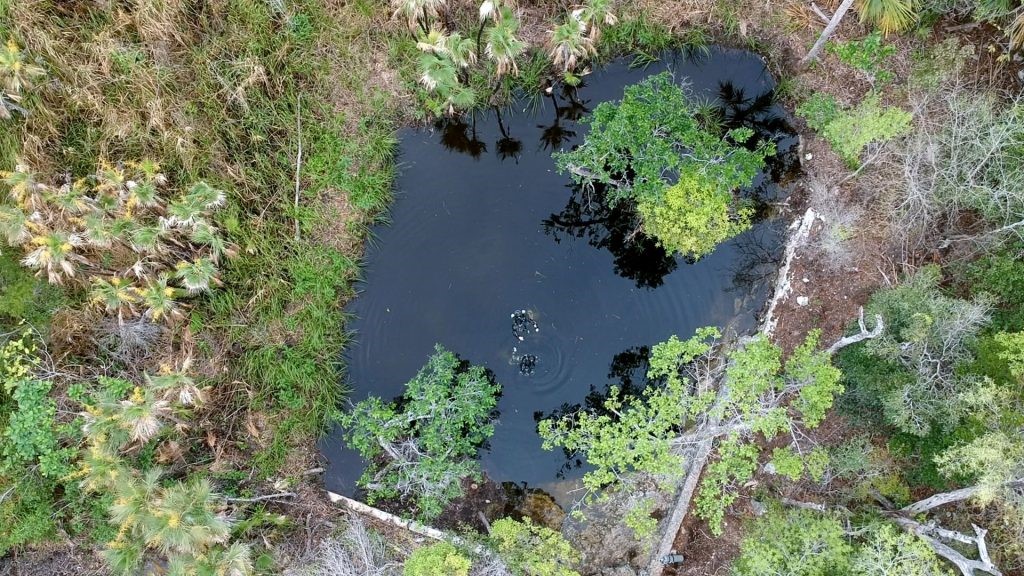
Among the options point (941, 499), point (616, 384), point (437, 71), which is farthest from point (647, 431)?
point (437, 71)

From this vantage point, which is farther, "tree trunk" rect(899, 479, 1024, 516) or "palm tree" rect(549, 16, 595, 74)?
"palm tree" rect(549, 16, 595, 74)

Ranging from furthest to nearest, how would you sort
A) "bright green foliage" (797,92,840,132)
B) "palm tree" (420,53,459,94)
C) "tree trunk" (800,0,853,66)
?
"bright green foliage" (797,92,840,132)
"palm tree" (420,53,459,94)
"tree trunk" (800,0,853,66)

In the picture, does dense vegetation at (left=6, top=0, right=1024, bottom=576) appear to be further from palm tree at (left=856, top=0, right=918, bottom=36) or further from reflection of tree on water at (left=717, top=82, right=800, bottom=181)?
reflection of tree on water at (left=717, top=82, right=800, bottom=181)

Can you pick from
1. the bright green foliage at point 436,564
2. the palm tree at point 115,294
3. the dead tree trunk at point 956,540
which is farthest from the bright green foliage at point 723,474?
the palm tree at point 115,294

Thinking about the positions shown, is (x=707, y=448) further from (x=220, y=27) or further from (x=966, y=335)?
(x=220, y=27)

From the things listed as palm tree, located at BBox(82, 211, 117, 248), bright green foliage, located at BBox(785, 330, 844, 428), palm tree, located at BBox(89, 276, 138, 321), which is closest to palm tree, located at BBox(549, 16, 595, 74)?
bright green foliage, located at BBox(785, 330, 844, 428)

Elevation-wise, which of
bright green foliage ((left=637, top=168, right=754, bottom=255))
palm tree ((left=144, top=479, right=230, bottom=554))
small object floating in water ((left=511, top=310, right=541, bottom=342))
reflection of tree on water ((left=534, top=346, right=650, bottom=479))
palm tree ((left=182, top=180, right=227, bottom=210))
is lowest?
palm tree ((left=144, top=479, right=230, bottom=554))

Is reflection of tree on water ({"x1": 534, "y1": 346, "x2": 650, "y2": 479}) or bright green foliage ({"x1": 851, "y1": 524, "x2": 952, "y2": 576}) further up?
reflection of tree on water ({"x1": 534, "y1": 346, "x2": 650, "y2": 479})
